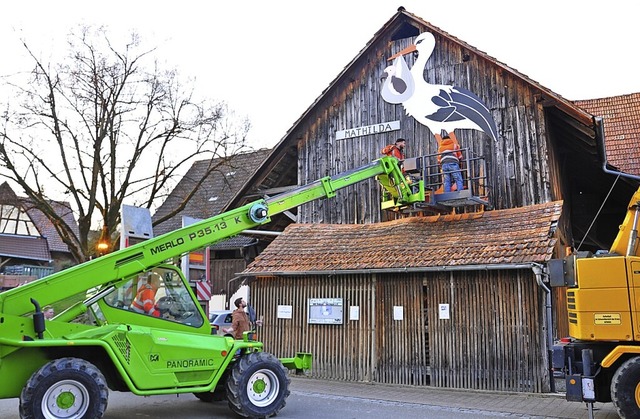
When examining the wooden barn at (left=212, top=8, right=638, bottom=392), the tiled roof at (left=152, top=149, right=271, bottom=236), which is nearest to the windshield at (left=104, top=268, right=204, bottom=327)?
the wooden barn at (left=212, top=8, right=638, bottom=392)

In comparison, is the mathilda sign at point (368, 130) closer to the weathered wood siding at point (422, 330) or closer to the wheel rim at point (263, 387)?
the weathered wood siding at point (422, 330)

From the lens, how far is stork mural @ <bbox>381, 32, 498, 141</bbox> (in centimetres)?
1476

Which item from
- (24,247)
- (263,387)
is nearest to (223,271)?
(263,387)

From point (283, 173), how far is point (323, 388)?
774cm

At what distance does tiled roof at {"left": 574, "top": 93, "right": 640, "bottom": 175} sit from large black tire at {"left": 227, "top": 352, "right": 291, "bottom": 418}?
1264 cm

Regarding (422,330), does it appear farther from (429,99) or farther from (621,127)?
(621,127)

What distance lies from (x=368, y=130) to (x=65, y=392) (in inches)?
426

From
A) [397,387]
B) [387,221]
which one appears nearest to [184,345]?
[397,387]

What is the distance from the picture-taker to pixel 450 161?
14125mm

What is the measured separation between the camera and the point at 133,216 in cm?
1245

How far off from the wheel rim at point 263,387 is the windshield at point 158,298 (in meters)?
1.25

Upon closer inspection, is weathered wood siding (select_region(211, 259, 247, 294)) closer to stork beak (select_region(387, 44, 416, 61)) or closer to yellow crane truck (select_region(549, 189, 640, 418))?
stork beak (select_region(387, 44, 416, 61))

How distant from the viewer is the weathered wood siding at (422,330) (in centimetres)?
1180

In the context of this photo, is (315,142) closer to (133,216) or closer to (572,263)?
(133,216)
